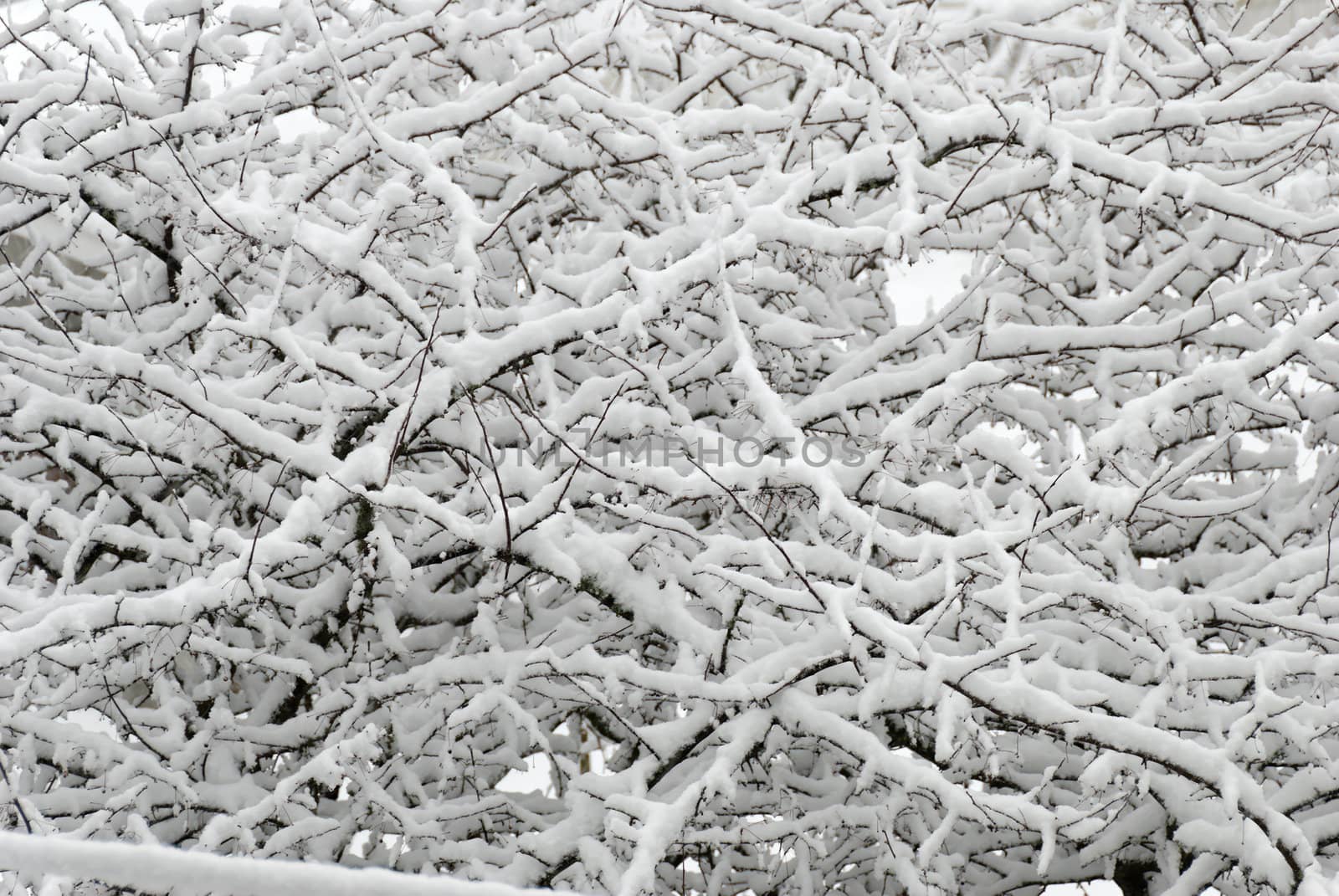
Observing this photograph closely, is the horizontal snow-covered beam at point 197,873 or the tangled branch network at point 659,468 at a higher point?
the tangled branch network at point 659,468

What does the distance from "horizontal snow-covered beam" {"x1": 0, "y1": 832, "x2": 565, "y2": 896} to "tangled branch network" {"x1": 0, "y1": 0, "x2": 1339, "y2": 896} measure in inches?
47.7

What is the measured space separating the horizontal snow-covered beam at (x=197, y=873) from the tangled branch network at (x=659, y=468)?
47.7 inches

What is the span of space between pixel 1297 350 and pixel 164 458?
11.0ft

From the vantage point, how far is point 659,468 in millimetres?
2619

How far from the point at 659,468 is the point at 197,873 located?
5.91 feet

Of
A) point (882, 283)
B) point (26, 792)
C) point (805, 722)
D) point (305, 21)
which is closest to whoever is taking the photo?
point (805, 722)

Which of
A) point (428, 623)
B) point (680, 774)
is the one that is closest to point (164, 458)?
point (428, 623)

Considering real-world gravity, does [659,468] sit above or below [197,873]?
above

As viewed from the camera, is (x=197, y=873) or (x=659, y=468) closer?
(x=197, y=873)

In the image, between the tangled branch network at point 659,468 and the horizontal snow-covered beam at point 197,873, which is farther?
the tangled branch network at point 659,468

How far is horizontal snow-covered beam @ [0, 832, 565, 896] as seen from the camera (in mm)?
877

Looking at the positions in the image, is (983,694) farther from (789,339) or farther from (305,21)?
(305,21)

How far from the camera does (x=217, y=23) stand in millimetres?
3723

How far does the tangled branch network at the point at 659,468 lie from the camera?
2.47 metres
